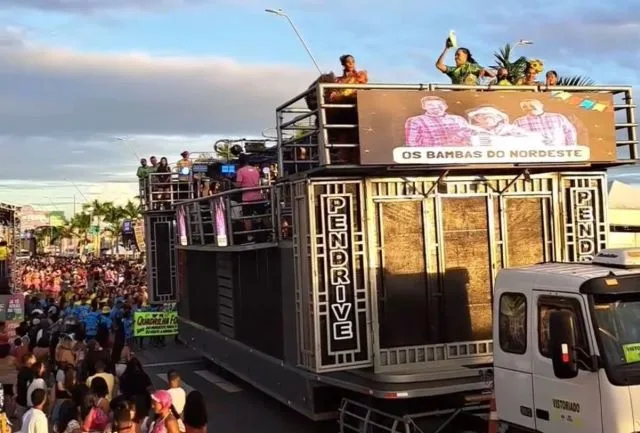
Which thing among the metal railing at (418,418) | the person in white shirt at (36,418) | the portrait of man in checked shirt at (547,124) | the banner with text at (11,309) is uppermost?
the portrait of man in checked shirt at (547,124)

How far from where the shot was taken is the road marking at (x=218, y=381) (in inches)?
567

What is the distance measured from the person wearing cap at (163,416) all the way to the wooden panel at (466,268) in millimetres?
3547

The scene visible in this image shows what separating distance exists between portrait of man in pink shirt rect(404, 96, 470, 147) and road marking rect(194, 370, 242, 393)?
7.39 m

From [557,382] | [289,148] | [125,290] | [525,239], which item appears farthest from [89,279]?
[557,382]

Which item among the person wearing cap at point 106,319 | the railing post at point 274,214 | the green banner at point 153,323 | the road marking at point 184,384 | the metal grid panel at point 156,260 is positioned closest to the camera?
the railing post at point 274,214

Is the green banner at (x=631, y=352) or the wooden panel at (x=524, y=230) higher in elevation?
the wooden panel at (x=524, y=230)

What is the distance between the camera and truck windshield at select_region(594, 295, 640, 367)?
5.57m

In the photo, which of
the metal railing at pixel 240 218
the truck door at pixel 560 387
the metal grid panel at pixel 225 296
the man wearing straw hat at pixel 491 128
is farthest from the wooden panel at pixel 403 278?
the metal grid panel at pixel 225 296

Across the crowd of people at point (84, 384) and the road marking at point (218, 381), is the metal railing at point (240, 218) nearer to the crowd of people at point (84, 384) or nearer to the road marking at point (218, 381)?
the crowd of people at point (84, 384)

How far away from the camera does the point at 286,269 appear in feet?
32.9

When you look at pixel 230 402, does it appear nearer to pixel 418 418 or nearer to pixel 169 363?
pixel 169 363

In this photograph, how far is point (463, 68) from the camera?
33.2 feet

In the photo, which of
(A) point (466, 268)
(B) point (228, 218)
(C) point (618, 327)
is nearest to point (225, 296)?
(B) point (228, 218)

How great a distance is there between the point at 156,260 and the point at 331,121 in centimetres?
1241
